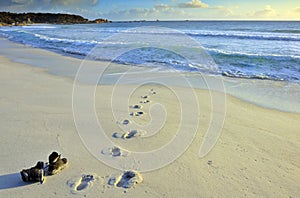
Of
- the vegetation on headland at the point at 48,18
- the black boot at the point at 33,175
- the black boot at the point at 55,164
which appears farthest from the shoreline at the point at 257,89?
the vegetation on headland at the point at 48,18

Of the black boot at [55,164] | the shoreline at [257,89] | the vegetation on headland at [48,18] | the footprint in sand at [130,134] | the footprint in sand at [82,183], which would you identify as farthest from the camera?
the vegetation on headland at [48,18]

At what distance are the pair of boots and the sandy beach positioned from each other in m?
0.06

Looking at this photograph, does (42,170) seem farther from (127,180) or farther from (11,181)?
(127,180)

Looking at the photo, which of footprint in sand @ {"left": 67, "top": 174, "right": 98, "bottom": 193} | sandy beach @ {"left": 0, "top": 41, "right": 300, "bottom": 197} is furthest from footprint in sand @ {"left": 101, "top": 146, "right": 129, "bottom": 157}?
footprint in sand @ {"left": 67, "top": 174, "right": 98, "bottom": 193}

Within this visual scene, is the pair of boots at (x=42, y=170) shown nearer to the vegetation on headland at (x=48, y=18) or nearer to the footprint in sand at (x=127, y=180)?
the footprint in sand at (x=127, y=180)

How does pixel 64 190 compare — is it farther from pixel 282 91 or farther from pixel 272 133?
pixel 282 91

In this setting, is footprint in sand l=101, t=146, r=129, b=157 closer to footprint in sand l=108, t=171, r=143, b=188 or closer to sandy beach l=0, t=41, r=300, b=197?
sandy beach l=0, t=41, r=300, b=197

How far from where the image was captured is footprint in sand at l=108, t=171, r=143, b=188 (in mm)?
2600

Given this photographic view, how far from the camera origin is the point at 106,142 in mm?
3455

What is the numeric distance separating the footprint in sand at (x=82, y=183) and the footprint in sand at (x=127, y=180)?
7.7 inches

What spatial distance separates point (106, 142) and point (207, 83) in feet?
13.1

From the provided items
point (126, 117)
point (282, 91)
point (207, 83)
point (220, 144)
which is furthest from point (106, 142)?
point (282, 91)

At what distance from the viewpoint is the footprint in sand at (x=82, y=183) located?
252 centimetres

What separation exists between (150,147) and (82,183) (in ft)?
3.42
